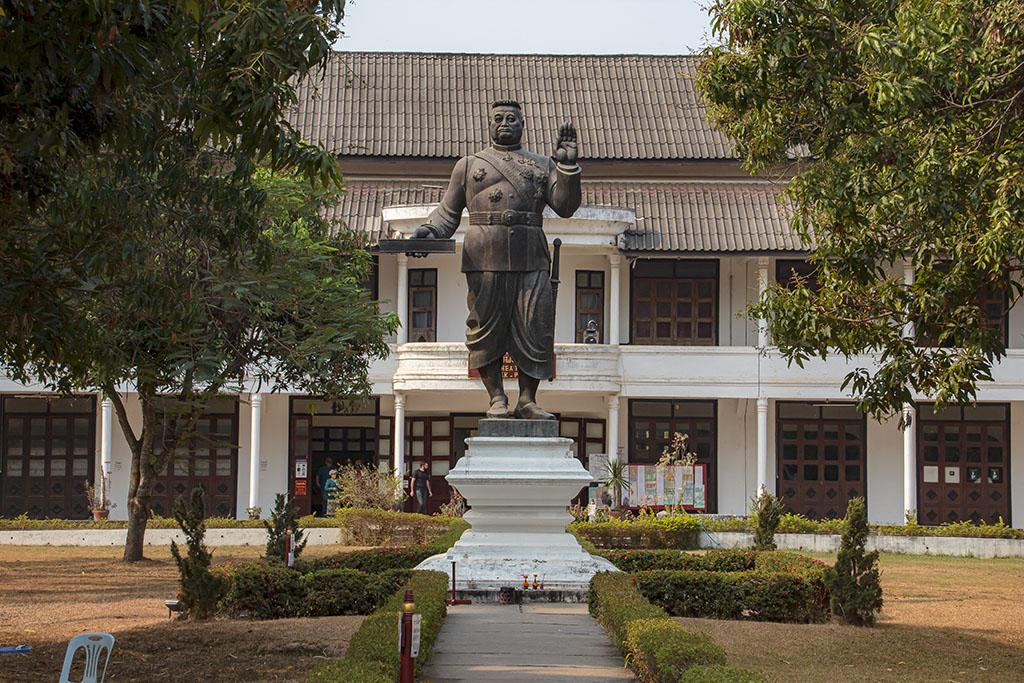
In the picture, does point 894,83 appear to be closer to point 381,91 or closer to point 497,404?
point 497,404

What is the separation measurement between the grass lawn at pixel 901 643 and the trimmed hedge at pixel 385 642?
82.5 inches

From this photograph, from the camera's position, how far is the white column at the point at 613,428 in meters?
26.4

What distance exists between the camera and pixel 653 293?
2856 cm

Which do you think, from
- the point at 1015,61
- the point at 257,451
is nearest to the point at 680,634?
the point at 1015,61

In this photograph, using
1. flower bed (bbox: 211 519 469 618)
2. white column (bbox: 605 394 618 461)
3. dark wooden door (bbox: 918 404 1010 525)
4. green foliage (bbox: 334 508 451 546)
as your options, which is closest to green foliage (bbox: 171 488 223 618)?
flower bed (bbox: 211 519 469 618)

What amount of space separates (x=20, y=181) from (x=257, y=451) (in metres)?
20.1

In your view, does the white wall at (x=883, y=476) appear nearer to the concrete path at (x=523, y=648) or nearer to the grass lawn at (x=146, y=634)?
the grass lawn at (x=146, y=634)

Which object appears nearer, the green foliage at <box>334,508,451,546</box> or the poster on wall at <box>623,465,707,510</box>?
the green foliage at <box>334,508,451,546</box>

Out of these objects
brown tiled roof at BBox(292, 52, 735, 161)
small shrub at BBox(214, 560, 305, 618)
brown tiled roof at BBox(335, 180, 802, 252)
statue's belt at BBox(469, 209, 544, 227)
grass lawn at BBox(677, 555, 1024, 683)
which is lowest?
grass lawn at BBox(677, 555, 1024, 683)

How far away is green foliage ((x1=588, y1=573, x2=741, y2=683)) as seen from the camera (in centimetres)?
659

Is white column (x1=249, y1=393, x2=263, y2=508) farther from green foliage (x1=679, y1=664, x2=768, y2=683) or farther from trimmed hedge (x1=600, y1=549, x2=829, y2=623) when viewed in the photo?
green foliage (x1=679, y1=664, x2=768, y2=683)

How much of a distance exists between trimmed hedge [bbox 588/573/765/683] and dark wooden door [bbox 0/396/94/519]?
2141 cm

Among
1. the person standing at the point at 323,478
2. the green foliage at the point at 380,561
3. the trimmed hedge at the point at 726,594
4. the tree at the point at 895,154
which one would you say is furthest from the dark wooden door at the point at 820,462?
the trimmed hedge at the point at 726,594

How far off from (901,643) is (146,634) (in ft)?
20.3
